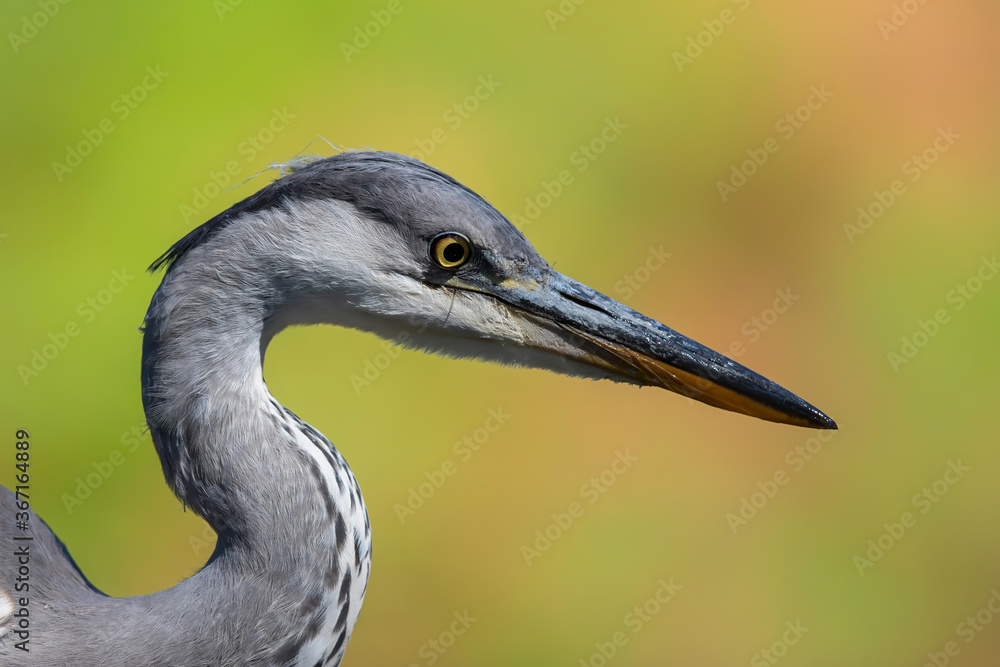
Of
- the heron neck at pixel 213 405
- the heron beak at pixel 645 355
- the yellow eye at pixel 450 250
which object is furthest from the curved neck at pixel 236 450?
the heron beak at pixel 645 355

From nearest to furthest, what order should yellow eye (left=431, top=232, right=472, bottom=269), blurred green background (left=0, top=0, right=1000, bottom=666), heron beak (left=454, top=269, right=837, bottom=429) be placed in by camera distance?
yellow eye (left=431, top=232, right=472, bottom=269) → heron beak (left=454, top=269, right=837, bottom=429) → blurred green background (left=0, top=0, right=1000, bottom=666)

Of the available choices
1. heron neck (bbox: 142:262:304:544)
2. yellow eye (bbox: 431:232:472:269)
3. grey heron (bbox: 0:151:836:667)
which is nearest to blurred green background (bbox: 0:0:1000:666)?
grey heron (bbox: 0:151:836:667)

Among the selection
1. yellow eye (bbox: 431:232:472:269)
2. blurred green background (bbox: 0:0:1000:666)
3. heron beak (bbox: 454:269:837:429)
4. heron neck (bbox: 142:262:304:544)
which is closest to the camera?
heron neck (bbox: 142:262:304:544)

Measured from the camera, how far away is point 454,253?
5.89 feet

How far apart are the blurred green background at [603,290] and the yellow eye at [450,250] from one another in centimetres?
244

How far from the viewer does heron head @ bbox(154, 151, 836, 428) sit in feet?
5.64

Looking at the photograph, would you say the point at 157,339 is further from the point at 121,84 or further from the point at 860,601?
the point at 121,84

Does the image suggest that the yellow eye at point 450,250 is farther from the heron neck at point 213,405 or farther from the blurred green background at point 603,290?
the blurred green background at point 603,290

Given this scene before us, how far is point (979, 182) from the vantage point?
223 inches

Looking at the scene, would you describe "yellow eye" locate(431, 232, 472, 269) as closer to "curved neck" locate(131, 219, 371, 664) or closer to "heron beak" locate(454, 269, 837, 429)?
"heron beak" locate(454, 269, 837, 429)

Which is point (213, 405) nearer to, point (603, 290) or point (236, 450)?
point (236, 450)

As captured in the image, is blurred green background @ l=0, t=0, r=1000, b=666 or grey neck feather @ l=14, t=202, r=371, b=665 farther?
blurred green background @ l=0, t=0, r=1000, b=666

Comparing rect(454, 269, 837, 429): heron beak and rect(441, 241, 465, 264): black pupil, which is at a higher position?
rect(454, 269, 837, 429): heron beak

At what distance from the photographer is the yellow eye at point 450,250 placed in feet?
5.79
